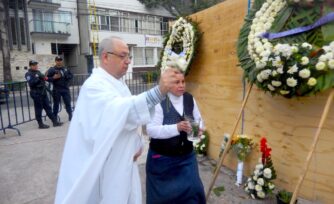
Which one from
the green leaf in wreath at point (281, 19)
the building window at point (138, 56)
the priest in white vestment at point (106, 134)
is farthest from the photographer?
the building window at point (138, 56)

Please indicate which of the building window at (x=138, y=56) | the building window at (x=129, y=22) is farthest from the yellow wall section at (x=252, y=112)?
the building window at (x=138, y=56)

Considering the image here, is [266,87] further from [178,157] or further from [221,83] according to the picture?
[221,83]

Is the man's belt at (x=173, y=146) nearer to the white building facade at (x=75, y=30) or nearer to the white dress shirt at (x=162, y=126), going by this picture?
the white dress shirt at (x=162, y=126)

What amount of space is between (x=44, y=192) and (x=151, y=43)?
1065 inches

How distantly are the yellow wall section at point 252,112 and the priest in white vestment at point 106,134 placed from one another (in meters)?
1.85

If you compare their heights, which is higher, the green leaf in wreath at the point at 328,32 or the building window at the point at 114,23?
the building window at the point at 114,23

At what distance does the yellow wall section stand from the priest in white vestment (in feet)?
6.08

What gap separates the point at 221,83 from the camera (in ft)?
13.8

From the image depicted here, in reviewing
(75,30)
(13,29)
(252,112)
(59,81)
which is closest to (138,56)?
(75,30)

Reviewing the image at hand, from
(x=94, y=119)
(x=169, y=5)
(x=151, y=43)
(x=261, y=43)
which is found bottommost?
(x=94, y=119)

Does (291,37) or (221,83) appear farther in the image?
(221,83)

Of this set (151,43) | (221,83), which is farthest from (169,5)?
(221,83)

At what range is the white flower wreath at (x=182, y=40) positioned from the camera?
4.39 metres

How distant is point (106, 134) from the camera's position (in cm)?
182
